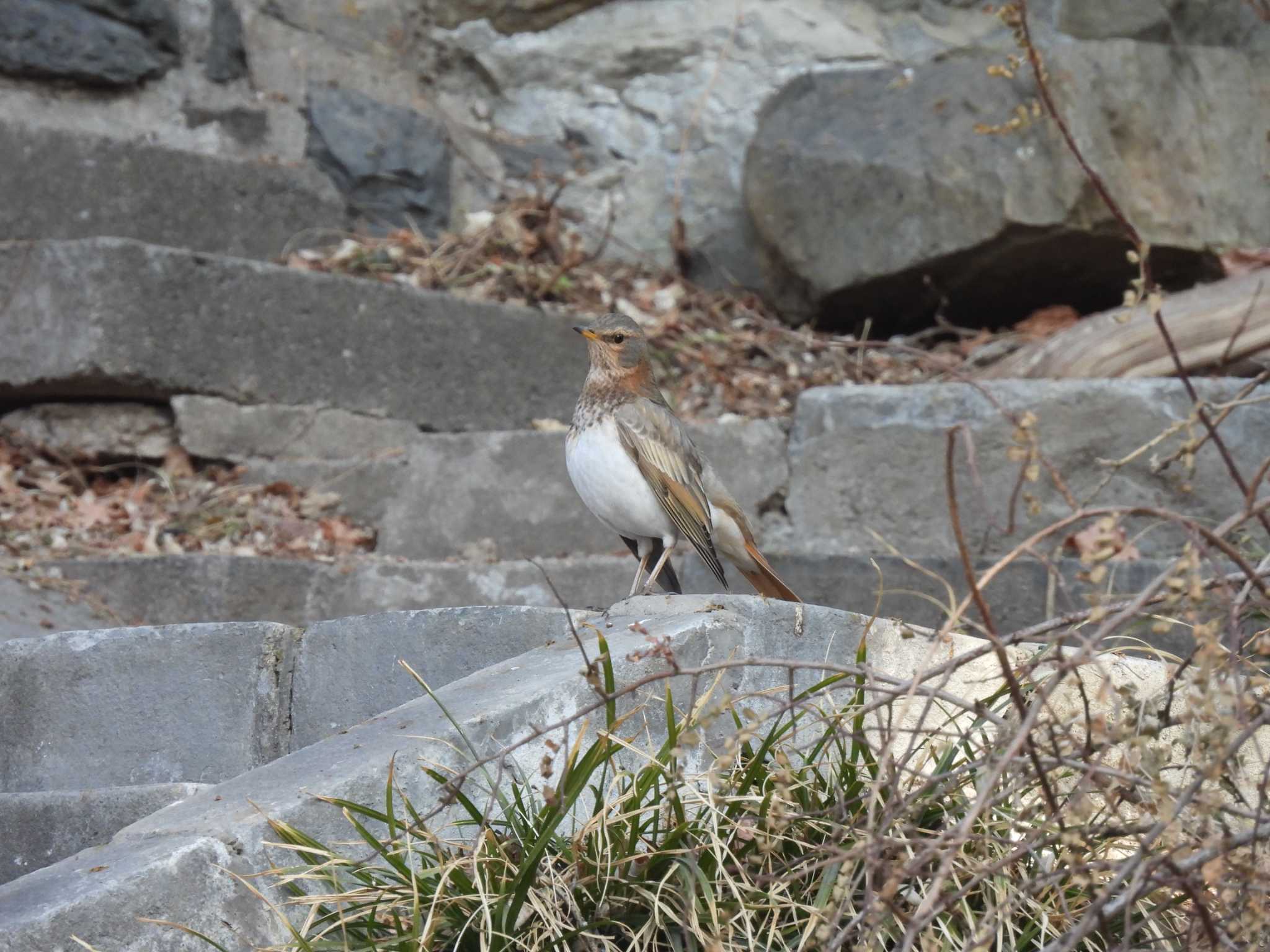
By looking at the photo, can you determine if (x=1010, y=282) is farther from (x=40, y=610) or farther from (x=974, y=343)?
(x=40, y=610)

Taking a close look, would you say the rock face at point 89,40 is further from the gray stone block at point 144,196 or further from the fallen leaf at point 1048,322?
the fallen leaf at point 1048,322

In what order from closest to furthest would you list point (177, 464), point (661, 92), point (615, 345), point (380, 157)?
point (615, 345) < point (177, 464) < point (380, 157) < point (661, 92)

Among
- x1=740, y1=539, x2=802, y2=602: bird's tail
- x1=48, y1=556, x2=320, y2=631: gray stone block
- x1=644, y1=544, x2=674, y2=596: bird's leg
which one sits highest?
x1=644, y1=544, x2=674, y2=596: bird's leg

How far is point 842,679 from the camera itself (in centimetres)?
316

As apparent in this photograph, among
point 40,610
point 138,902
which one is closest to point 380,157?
point 40,610

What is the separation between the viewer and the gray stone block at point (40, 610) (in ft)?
15.0

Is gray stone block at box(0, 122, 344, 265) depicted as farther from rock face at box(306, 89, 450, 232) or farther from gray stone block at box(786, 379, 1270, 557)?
gray stone block at box(786, 379, 1270, 557)

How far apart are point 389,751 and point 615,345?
1994 mm

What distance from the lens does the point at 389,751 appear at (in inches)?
109

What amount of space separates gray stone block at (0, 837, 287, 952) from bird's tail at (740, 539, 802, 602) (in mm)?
2231

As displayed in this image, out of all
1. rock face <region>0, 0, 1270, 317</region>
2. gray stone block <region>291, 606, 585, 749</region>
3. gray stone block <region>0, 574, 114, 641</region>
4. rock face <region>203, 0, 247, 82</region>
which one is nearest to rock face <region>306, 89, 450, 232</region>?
rock face <region>0, 0, 1270, 317</region>

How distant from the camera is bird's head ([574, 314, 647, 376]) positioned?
4.47 metres

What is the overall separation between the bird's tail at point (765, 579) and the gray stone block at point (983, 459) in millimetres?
731

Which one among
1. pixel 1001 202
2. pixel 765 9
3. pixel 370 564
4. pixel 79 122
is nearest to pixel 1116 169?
pixel 1001 202
